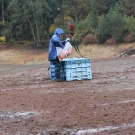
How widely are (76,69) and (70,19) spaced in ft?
134

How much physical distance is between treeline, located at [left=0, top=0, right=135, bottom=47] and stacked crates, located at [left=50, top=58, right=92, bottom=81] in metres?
23.7

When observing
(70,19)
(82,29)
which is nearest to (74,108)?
(82,29)

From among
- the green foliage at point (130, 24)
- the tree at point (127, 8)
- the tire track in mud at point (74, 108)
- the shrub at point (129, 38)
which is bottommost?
the shrub at point (129, 38)

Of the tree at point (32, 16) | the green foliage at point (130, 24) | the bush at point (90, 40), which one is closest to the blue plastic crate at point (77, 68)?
the green foliage at point (130, 24)

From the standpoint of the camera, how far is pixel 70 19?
53.4 meters

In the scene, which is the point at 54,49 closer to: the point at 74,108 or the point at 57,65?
the point at 57,65

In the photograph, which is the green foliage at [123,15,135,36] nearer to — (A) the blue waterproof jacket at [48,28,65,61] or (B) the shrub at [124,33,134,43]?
(B) the shrub at [124,33,134,43]

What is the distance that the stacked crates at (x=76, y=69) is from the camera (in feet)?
42.3

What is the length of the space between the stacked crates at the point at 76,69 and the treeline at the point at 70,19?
23.7m

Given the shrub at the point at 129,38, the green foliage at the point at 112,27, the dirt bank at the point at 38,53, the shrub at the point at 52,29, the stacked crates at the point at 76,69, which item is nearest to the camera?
the stacked crates at the point at 76,69

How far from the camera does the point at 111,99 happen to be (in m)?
8.55

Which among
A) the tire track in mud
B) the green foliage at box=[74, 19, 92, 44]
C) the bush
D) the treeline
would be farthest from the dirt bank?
the tire track in mud

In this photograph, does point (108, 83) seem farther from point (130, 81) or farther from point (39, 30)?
point (39, 30)

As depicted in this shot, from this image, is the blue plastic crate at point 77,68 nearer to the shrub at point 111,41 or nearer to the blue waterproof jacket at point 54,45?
the blue waterproof jacket at point 54,45
